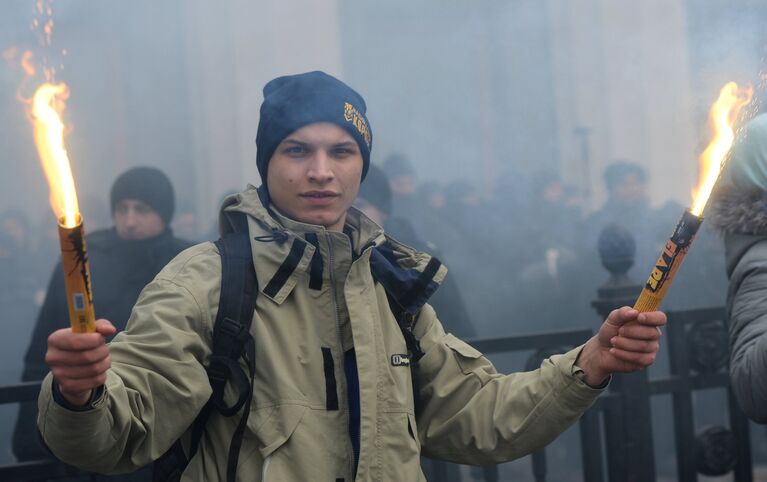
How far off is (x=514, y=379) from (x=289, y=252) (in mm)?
532

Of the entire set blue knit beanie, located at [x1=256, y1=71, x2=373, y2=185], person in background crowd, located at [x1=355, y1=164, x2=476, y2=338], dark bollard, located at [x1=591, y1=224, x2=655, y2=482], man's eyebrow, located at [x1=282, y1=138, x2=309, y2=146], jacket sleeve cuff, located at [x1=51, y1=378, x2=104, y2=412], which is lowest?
dark bollard, located at [x1=591, y1=224, x2=655, y2=482]

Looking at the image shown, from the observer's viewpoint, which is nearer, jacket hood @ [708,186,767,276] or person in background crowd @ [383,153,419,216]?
jacket hood @ [708,186,767,276]

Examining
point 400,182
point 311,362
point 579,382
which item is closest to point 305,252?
point 311,362

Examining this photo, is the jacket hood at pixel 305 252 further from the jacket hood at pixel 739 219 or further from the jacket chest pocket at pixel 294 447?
the jacket hood at pixel 739 219

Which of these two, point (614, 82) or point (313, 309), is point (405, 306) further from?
point (614, 82)

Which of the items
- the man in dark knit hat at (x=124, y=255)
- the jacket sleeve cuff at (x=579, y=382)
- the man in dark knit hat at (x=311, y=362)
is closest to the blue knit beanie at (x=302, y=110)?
the man in dark knit hat at (x=311, y=362)

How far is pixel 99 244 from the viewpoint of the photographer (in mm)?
3914

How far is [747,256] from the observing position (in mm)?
2227

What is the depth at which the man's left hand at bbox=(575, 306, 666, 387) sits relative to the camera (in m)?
1.58

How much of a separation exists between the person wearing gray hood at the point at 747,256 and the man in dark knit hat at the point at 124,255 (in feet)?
7.35

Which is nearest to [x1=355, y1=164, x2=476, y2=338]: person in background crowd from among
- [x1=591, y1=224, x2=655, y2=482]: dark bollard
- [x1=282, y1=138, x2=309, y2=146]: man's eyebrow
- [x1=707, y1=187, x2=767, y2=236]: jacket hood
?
[x1=591, y1=224, x2=655, y2=482]: dark bollard

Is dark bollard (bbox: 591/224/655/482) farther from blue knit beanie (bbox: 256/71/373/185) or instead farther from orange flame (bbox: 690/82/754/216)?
blue knit beanie (bbox: 256/71/373/185)

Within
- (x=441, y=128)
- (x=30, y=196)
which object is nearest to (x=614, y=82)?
(x=441, y=128)

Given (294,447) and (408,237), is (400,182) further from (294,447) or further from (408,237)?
(294,447)
